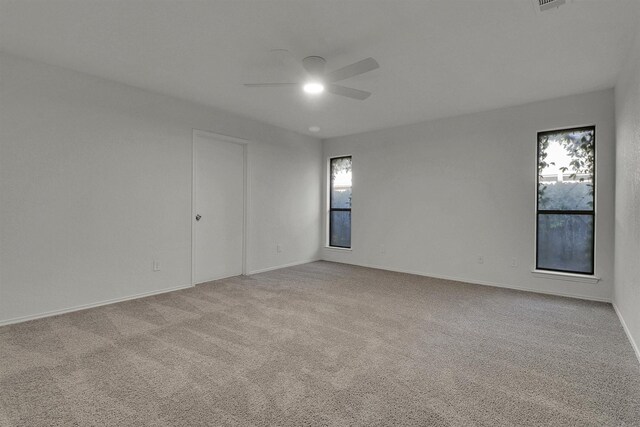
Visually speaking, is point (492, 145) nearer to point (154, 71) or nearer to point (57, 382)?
point (154, 71)

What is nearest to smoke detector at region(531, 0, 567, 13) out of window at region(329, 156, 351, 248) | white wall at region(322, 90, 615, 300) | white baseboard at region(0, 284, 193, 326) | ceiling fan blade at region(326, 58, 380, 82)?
ceiling fan blade at region(326, 58, 380, 82)

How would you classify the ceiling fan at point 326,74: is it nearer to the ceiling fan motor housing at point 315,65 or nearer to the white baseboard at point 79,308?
the ceiling fan motor housing at point 315,65

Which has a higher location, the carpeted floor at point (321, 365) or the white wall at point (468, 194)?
the white wall at point (468, 194)

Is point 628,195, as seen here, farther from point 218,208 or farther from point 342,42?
point 218,208

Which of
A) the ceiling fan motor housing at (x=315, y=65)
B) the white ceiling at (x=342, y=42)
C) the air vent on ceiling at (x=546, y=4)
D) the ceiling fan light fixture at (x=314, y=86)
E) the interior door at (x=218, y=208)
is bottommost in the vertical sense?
the interior door at (x=218, y=208)

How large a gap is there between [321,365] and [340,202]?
14.4 ft

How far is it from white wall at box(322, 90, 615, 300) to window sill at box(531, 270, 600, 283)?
49 millimetres

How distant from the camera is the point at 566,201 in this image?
400 cm

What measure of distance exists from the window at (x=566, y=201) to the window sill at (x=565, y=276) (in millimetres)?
99

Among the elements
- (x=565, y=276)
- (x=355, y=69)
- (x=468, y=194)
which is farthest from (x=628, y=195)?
(x=355, y=69)

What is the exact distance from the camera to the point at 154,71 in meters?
3.23

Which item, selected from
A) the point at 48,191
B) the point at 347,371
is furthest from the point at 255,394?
→ the point at 48,191

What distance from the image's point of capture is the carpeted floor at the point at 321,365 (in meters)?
1.68

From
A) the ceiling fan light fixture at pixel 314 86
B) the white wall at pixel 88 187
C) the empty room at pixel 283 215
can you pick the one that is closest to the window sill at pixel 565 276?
the empty room at pixel 283 215
